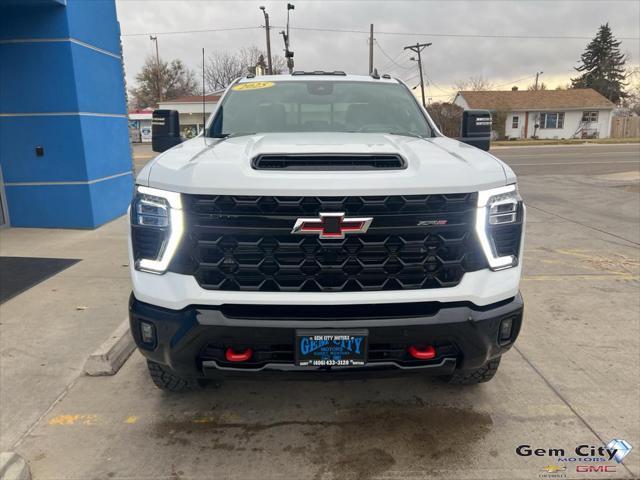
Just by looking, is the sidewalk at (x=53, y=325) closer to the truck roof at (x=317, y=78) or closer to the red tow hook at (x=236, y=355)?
the red tow hook at (x=236, y=355)

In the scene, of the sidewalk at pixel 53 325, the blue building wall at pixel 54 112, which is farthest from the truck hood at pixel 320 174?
the blue building wall at pixel 54 112

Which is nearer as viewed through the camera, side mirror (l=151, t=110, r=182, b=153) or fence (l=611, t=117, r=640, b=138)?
Answer: side mirror (l=151, t=110, r=182, b=153)

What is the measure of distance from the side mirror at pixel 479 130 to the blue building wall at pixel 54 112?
6.20m

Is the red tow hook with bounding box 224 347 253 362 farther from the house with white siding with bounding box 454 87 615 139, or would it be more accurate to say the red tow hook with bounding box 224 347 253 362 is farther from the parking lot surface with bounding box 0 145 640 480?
the house with white siding with bounding box 454 87 615 139

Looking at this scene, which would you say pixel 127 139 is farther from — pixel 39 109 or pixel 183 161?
pixel 183 161

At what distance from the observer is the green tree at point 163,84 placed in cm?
6775

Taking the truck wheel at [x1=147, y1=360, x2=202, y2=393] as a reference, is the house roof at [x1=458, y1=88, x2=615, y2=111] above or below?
above

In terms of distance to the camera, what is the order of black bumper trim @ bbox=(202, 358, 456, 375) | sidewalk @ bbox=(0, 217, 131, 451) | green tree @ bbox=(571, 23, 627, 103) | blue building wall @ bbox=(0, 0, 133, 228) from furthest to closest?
green tree @ bbox=(571, 23, 627, 103), blue building wall @ bbox=(0, 0, 133, 228), sidewalk @ bbox=(0, 217, 131, 451), black bumper trim @ bbox=(202, 358, 456, 375)

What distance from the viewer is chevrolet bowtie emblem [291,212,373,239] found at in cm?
223

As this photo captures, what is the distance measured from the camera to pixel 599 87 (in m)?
63.5

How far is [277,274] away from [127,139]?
27.5 feet

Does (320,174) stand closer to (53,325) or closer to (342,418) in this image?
(342,418)

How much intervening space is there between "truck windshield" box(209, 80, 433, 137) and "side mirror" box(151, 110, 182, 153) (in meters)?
0.34

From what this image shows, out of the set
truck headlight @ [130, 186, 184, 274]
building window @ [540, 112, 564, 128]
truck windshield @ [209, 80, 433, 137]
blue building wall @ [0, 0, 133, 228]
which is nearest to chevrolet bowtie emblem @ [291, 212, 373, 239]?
truck headlight @ [130, 186, 184, 274]
